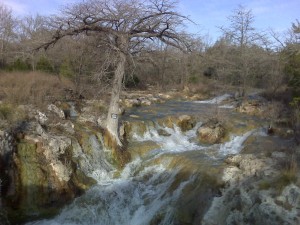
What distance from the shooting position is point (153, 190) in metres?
10.8

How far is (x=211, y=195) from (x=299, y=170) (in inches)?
95.1

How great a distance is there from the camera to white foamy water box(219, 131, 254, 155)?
1298cm

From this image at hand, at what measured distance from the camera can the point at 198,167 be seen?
10.7 meters

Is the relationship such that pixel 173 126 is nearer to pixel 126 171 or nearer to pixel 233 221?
pixel 126 171

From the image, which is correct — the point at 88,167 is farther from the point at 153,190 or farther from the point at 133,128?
the point at 133,128

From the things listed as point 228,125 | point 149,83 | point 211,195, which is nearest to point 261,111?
point 228,125

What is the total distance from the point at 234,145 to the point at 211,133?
126 centimetres

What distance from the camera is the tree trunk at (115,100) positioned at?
12.5 metres

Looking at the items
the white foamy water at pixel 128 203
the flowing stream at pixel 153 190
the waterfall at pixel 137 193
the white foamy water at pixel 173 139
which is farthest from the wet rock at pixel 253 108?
the white foamy water at pixel 128 203

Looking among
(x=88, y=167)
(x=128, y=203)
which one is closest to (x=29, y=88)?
(x=88, y=167)

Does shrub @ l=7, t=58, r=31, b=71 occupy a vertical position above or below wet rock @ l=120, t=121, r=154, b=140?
above

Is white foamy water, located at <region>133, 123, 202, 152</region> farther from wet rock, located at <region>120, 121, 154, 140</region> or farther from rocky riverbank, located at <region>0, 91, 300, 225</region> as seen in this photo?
rocky riverbank, located at <region>0, 91, 300, 225</region>

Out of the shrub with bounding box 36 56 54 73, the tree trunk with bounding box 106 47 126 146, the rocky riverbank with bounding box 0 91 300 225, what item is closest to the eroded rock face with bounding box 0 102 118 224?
the rocky riverbank with bounding box 0 91 300 225

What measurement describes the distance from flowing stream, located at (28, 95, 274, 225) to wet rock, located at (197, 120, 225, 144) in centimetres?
121
